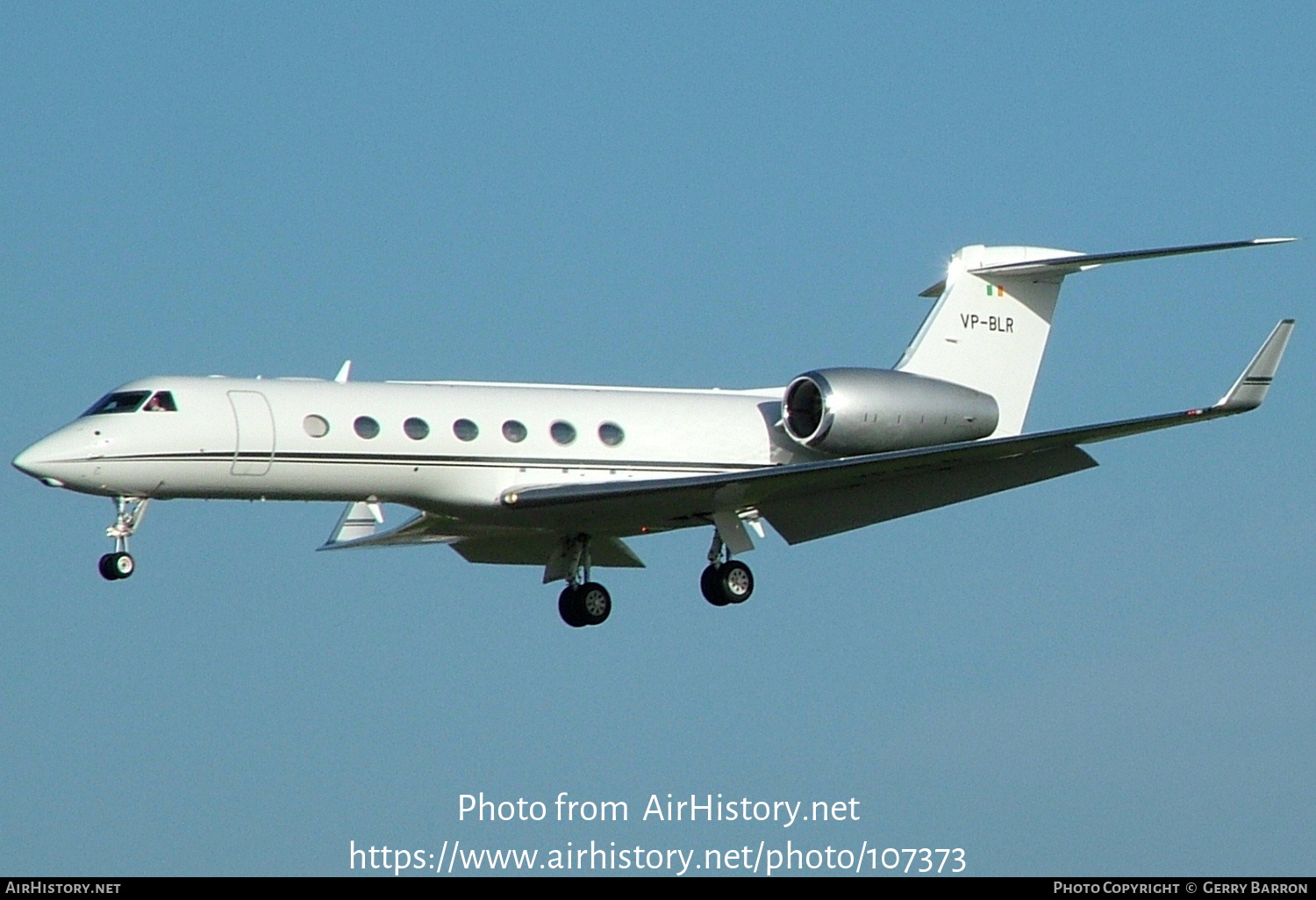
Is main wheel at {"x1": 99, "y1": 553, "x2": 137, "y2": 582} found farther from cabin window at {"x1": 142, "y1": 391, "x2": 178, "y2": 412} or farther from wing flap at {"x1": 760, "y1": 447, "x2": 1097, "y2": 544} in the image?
wing flap at {"x1": 760, "y1": 447, "x2": 1097, "y2": 544}

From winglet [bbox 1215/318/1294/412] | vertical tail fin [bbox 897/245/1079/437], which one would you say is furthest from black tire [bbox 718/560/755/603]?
winglet [bbox 1215/318/1294/412]

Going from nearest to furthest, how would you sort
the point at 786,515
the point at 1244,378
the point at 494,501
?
1. the point at 1244,378
2. the point at 494,501
3. the point at 786,515

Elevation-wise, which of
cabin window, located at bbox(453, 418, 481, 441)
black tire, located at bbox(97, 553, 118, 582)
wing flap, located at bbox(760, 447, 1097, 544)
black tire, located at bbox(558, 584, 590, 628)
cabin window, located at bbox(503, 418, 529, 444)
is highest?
wing flap, located at bbox(760, 447, 1097, 544)

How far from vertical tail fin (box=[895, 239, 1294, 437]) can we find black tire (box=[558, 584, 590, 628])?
17.2 ft

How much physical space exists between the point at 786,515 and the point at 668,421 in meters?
2.01

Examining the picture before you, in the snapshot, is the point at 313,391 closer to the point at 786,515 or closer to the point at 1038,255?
the point at 786,515

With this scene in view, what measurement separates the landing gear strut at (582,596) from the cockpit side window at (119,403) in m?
6.14

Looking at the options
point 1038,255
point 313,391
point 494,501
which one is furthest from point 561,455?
point 1038,255

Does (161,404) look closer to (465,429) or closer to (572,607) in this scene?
(465,429)

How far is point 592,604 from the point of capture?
31.0 metres

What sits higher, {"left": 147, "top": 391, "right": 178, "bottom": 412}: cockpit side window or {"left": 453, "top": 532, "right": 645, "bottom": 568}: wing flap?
{"left": 453, "top": 532, "right": 645, "bottom": 568}: wing flap

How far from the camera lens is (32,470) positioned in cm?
2716

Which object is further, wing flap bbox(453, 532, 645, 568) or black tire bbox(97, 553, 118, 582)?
wing flap bbox(453, 532, 645, 568)

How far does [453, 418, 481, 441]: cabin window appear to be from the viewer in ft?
93.7
